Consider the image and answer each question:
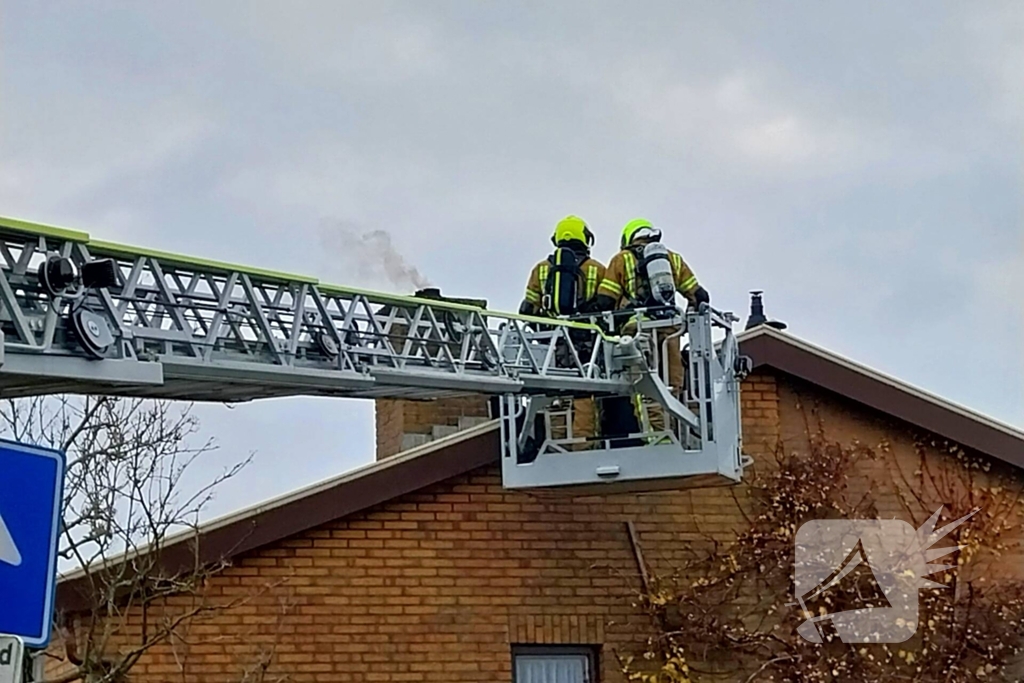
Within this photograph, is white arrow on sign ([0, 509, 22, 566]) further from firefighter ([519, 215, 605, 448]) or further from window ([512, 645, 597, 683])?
window ([512, 645, 597, 683])

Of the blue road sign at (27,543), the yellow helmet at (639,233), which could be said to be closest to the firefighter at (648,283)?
the yellow helmet at (639,233)

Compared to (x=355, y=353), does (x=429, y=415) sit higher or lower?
higher

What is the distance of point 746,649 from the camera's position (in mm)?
12141

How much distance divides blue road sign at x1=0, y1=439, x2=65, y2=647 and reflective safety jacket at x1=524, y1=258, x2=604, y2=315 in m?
7.15

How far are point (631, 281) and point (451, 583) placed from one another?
2709 mm

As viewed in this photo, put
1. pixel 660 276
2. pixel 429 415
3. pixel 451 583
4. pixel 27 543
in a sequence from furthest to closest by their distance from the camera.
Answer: pixel 429 415 → pixel 451 583 → pixel 660 276 → pixel 27 543

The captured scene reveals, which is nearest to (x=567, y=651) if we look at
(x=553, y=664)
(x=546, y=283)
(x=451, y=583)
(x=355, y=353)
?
(x=553, y=664)

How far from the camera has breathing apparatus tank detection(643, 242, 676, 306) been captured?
10.5 meters

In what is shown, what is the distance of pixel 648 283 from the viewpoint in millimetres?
10695

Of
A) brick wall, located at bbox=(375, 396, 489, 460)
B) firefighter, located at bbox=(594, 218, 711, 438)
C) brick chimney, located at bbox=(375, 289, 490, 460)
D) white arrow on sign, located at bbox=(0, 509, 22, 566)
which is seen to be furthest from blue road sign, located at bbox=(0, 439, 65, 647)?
brick wall, located at bbox=(375, 396, 489, 460)

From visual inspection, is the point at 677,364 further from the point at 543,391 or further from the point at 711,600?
the point at 711,600

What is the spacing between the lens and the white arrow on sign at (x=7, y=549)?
12.3 feet

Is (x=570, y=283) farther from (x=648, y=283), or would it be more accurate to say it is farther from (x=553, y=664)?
(x=553, y=664)

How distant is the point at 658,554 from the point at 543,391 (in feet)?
9.17
